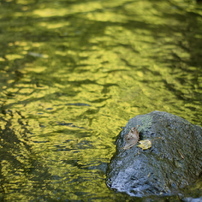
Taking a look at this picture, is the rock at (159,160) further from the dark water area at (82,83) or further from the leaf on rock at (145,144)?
the dark water area at (82,83)

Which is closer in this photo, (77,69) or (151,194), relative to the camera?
(151,194)

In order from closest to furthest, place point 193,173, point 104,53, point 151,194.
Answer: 1. point 151,194
2. point 193,173
3. point 104,53

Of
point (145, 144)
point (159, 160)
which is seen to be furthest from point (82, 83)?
point (159, 160)

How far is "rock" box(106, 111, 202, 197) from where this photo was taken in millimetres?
3783

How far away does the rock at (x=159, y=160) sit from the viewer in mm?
3783

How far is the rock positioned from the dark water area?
0.16 metres

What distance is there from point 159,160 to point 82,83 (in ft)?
10.2

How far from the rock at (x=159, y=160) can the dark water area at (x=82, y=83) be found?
0.16 m

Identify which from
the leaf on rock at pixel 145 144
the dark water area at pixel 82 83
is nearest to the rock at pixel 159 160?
the leaf on rock at pixel 145 144

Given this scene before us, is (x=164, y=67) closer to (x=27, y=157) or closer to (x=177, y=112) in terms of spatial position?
(x=177, y=112)

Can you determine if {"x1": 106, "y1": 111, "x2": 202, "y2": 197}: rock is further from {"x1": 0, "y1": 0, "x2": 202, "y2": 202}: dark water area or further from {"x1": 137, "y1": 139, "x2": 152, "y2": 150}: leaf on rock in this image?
{"x1": 0, "y1": 0, "x2": 202, "y2": 202}: dark water area

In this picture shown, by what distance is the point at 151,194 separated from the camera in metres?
3.72

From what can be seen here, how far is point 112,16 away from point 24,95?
4842 millimetres

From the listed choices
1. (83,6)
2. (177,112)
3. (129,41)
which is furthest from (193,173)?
(83,6)
